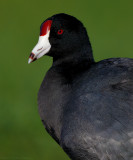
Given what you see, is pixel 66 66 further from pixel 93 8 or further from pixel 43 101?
pixel 93 8

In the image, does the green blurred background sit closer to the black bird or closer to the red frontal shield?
the black bird

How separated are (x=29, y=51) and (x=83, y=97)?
401 centimetres

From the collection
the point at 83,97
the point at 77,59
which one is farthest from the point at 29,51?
the point at 83,97

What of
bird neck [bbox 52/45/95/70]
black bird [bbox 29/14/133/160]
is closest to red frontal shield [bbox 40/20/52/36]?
black bird [bbox 29/14/133/160]

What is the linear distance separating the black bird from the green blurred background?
1.64 meters

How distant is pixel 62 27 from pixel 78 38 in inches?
5.3

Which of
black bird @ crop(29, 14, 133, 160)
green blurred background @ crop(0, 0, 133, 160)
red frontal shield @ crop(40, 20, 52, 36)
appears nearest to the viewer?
black bird @ crop(29, 14, 133, 160)

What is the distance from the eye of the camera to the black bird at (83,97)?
330 centimetres

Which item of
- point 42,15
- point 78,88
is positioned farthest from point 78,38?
point 42,15

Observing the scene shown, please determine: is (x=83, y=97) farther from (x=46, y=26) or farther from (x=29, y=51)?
(x=29, y=51)

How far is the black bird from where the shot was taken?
3.30 meters

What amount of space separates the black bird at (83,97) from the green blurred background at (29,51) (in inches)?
64.8

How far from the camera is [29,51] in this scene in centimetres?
735

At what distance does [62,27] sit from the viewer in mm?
3748
